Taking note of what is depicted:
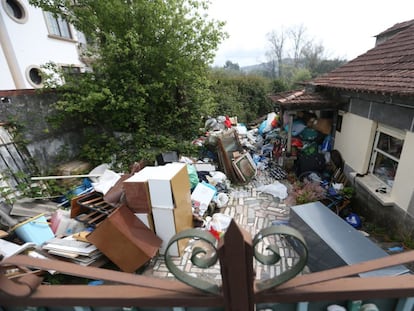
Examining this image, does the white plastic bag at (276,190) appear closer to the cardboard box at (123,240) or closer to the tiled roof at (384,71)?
the tiled roof at (384,71)

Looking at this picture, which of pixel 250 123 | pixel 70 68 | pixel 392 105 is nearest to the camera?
pixel 392 105

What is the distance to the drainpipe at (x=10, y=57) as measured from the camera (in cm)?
886

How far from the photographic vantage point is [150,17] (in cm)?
574

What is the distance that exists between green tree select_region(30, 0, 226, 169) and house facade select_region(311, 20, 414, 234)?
4.25 meters

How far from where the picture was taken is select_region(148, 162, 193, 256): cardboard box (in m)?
3.58

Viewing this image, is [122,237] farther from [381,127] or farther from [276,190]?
[381,127]

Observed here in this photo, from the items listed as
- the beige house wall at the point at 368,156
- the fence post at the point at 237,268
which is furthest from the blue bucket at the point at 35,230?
Result: the beige house wall at the point at 368,156

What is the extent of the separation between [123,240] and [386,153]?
19.0 ft

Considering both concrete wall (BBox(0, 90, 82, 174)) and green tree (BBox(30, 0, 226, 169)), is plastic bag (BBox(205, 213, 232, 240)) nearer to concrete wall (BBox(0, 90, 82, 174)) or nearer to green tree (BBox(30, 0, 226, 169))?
green tree (BBox(30, 0, 226, 169))

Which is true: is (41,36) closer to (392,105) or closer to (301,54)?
(392,105)

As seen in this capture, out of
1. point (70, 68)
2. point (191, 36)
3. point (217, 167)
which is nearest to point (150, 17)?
point (191, 36)

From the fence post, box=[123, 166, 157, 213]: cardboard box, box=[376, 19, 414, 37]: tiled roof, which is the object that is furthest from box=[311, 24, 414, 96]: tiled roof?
box=[123, 166, 157, 213]: cardboard box

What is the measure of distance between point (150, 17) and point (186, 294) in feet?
22.1

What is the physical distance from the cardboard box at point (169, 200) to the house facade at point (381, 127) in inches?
164
